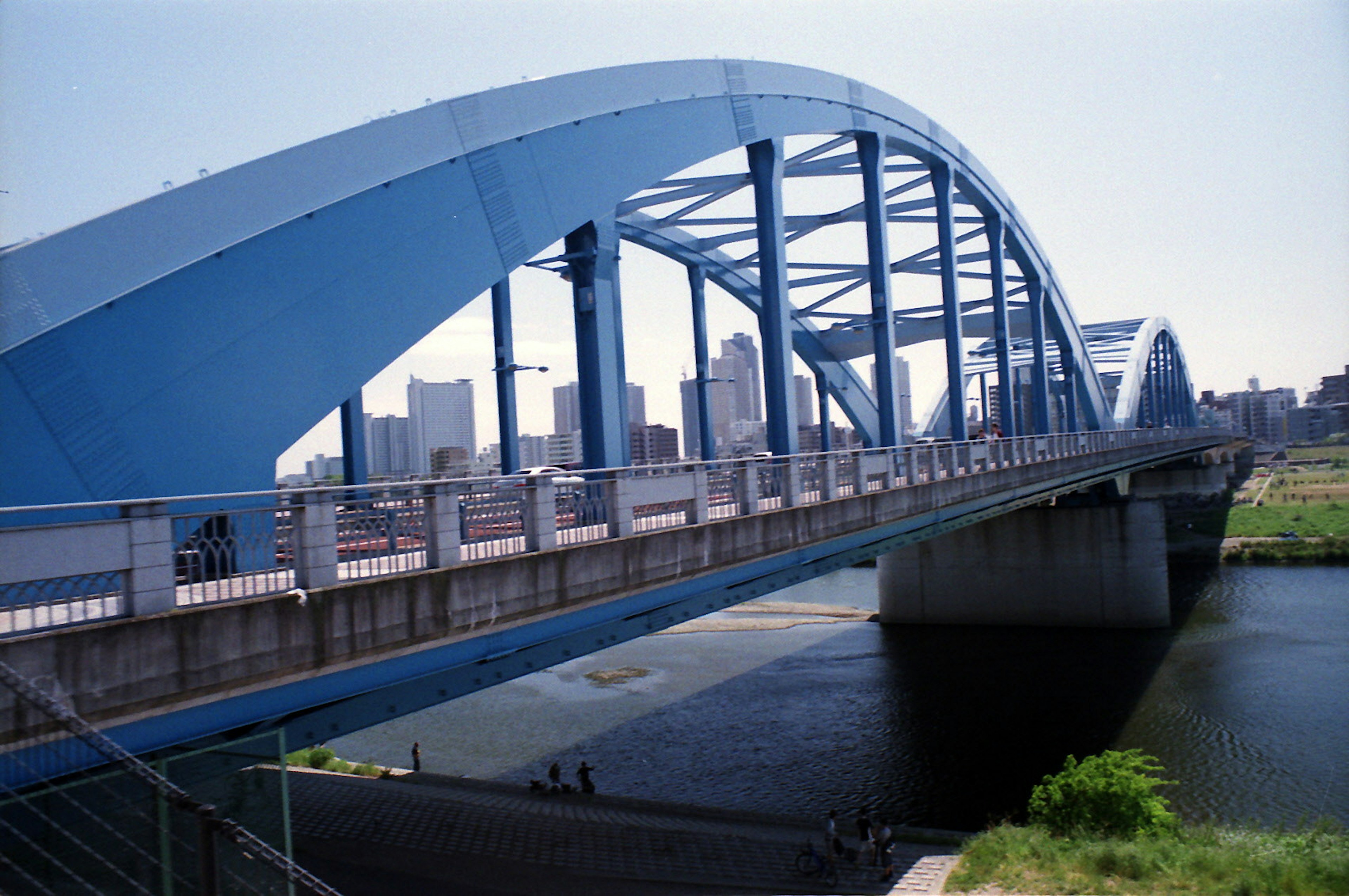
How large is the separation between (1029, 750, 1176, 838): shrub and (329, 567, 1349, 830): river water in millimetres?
1912

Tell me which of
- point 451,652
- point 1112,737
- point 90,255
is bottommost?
point 1112,737

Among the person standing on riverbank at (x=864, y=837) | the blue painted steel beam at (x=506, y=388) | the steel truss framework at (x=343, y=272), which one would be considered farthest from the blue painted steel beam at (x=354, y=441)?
the person standing on riverbank at (x=864, y=837)

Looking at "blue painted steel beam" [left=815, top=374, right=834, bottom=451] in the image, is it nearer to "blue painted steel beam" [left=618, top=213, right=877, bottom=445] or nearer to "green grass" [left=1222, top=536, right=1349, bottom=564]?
"blue painted steel beam" [left=618, top=213, right=877, bottom=445]

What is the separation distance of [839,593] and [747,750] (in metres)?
25.9

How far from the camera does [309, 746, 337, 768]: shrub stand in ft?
65.3

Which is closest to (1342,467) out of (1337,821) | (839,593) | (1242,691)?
(839,593)

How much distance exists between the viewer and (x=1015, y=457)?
24328 mm

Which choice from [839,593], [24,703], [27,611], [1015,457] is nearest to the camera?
[24,703]

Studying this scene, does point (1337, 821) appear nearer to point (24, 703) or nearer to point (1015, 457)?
point (1015, 457)

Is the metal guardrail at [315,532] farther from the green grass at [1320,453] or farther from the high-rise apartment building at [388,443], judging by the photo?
the green grass at [1320,453]

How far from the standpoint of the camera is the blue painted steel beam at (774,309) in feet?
59.9

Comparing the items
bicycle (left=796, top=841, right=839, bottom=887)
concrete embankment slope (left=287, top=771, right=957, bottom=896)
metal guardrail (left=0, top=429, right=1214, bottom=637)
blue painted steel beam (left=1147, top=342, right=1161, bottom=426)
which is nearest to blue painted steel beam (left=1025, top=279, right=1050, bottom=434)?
concrete embankment slope (left=287, top=771, right=957, bottom=896)

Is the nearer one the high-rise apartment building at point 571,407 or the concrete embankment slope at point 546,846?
A: the concrete embankment slope at point 546,846

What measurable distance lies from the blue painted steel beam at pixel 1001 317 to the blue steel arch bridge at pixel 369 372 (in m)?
17.4
